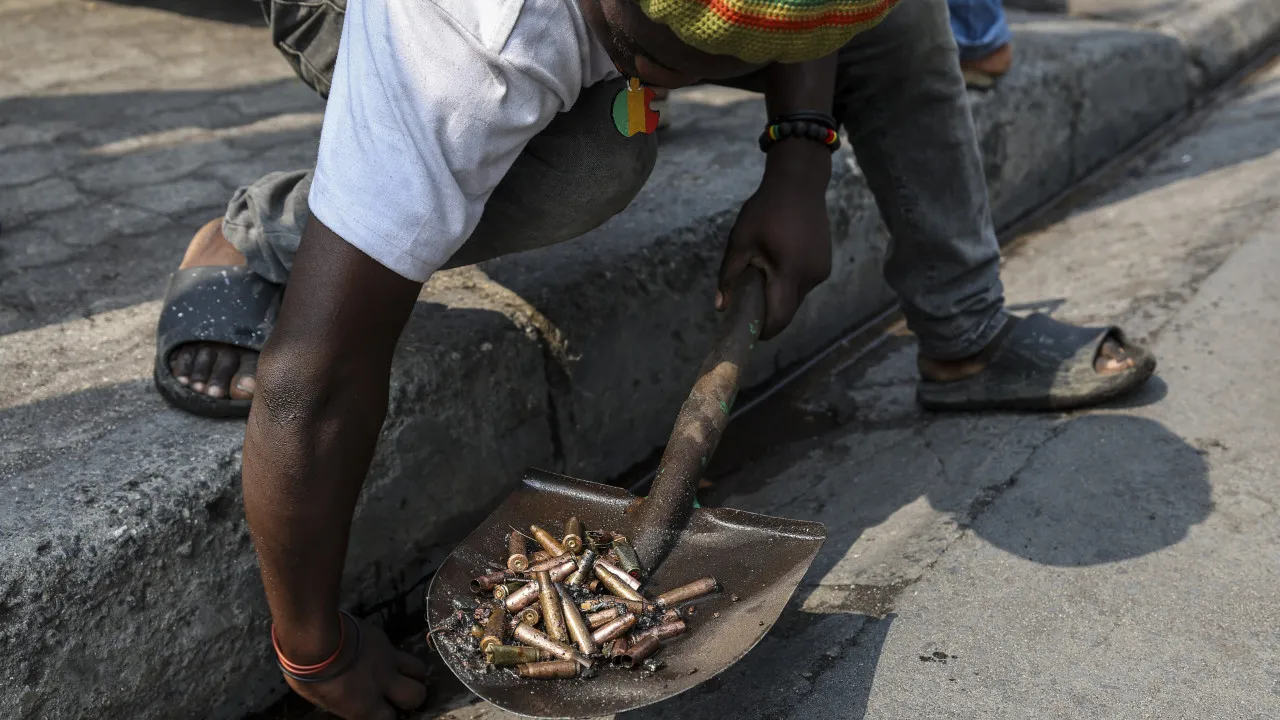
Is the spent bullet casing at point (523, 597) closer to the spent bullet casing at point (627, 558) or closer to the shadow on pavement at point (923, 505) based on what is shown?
the spent bullet casing at point (627, 558)

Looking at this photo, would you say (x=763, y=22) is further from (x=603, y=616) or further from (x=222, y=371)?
(x=222, y=371)

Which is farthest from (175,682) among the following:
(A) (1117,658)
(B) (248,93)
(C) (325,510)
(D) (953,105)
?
(B) (248,93)

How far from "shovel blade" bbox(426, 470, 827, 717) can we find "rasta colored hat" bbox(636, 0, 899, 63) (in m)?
0.86

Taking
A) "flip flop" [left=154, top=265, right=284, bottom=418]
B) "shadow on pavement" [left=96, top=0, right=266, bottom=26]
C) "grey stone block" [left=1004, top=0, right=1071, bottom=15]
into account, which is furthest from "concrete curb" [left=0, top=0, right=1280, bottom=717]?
"shadow on pavement" [left=96, top=0, right=266, bottom=26]

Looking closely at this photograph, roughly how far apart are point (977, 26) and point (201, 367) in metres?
2.77

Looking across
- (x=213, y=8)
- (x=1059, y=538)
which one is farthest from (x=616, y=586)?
(x=213, y=8)

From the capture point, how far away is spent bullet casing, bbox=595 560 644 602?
1.94m

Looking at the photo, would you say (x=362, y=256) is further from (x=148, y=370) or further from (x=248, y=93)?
(x=248, y=93)

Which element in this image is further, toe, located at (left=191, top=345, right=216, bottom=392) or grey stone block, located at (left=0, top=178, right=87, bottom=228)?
grey stone block, located at (left=0, top=178, right=87, bottom=228)

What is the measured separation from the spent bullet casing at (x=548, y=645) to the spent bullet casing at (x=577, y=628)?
15 millimetres

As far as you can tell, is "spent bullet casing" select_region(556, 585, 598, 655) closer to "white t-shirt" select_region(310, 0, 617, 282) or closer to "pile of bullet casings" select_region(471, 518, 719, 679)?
"pile of bullet casings" select_region(471, 518, 719, 679)

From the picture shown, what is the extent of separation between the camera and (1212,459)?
2.48 meters

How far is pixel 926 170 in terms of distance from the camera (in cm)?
259

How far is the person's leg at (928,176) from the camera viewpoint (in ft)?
8.05
